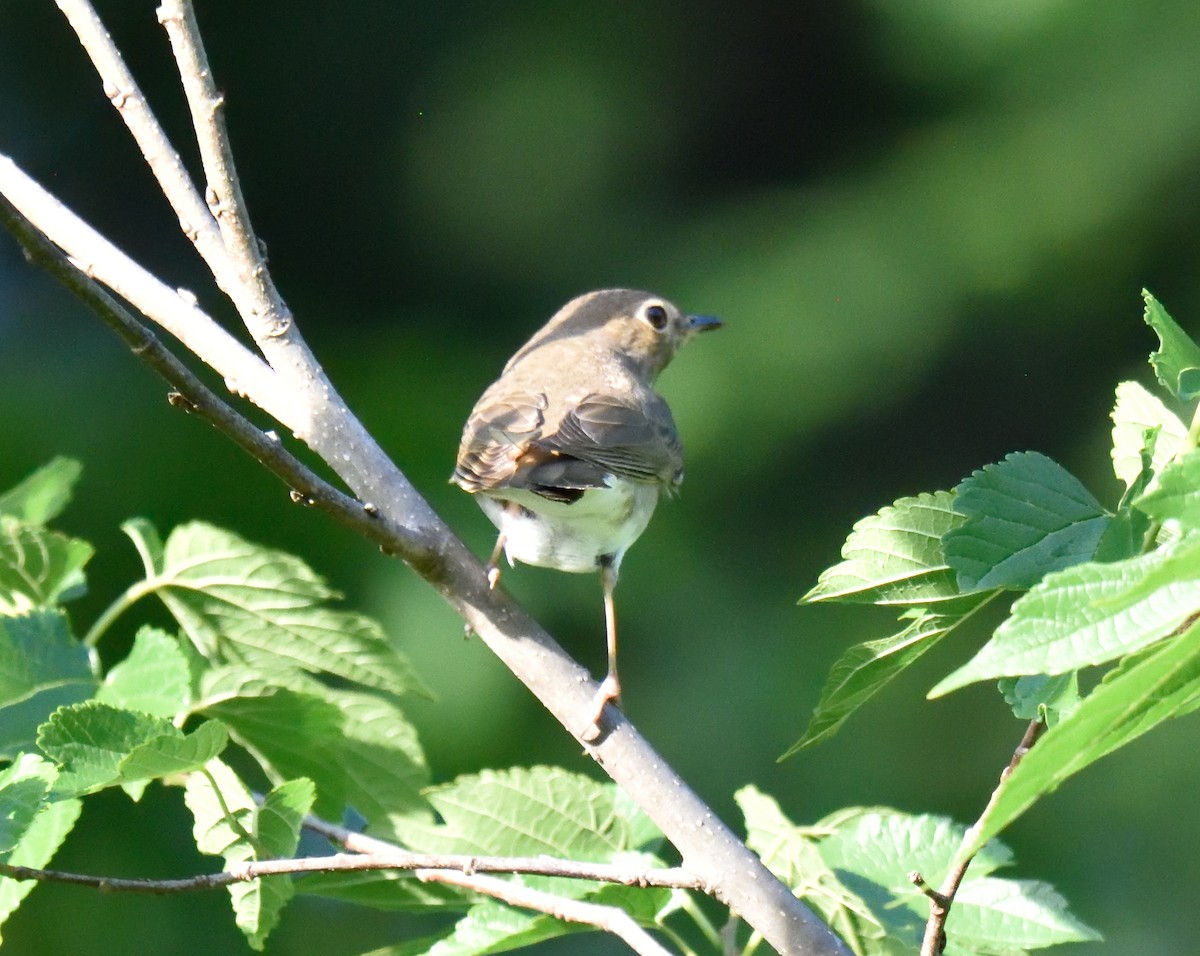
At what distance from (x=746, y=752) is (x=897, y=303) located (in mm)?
1823

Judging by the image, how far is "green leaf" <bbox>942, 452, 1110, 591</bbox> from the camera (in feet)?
4.03

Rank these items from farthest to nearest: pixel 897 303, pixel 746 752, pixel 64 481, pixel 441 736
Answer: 1. pixel 897 303
2. pixel 746 752
3. pixel 441 736
4. pixel 64 481

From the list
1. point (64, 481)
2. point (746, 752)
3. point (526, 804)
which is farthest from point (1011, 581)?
point (746, 752)

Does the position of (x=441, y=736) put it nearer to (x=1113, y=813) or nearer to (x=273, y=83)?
(x=1113, y=813)

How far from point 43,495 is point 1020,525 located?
1.46 metres

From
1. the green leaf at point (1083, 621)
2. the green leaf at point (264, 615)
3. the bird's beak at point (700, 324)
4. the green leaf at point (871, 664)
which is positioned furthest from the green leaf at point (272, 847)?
the bird's beak at point (700, 324)

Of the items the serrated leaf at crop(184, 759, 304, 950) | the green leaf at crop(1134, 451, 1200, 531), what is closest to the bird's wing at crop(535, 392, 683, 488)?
the serrated leaf at crop(184, 759, 304, 950)

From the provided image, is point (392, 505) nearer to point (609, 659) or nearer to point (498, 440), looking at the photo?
point (609, 659)

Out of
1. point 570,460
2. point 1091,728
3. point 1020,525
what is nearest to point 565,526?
point 570,460

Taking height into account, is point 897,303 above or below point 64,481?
below

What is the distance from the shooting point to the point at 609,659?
80.7 inches

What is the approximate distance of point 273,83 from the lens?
19.7ft

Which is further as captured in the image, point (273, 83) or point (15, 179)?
point (273, 83)

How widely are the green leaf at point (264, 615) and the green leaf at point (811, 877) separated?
18.2 inches
